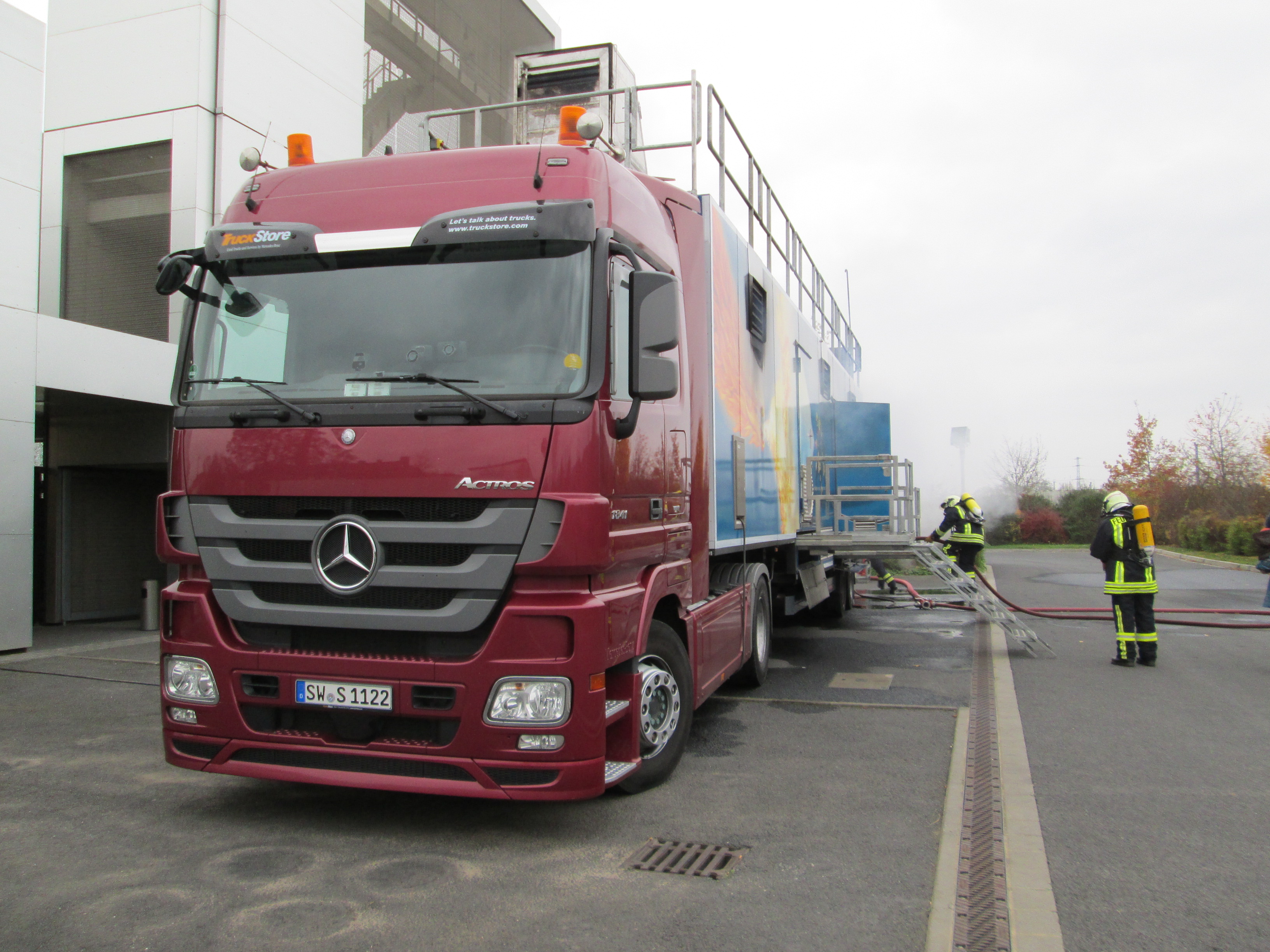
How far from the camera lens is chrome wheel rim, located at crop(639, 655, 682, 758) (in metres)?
4.66

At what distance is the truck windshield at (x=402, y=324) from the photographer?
13.1 ft

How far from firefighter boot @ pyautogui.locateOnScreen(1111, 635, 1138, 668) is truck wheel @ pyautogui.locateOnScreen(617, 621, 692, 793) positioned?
560 centimetres

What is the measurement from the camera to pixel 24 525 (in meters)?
9.19

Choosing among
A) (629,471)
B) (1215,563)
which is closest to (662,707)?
(629,471)

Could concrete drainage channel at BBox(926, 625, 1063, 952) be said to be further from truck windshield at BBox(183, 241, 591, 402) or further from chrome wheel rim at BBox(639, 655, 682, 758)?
truck windshield at BBox(183, 241, 591, 402)

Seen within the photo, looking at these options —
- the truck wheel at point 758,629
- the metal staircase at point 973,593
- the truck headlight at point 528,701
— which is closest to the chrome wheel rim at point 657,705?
the truck headlight at point 528,701

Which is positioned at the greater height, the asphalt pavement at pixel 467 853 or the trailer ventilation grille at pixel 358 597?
the trailer ventilation grille at pixel 358 597

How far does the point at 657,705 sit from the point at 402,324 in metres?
2.26

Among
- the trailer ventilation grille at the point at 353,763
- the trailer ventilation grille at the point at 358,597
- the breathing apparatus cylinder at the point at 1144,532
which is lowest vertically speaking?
the trailer ventilation grille at the point at 353,763

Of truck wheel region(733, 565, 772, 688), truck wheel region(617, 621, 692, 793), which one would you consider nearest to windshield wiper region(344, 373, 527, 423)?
truck wheel region(617, 621, 692, 793)

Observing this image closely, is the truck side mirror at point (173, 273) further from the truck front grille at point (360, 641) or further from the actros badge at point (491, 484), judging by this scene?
the actros badge at point (491, 484)

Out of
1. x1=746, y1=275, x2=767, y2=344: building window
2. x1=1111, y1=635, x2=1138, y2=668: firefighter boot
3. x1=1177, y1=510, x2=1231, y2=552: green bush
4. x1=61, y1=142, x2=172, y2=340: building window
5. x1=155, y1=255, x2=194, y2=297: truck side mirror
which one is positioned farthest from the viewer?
x1=1177, y1=510, x2=1231, y2=552: green bush

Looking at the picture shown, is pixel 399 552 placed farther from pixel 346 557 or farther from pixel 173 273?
pixel 173 273

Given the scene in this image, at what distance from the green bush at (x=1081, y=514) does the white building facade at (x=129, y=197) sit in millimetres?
34663
